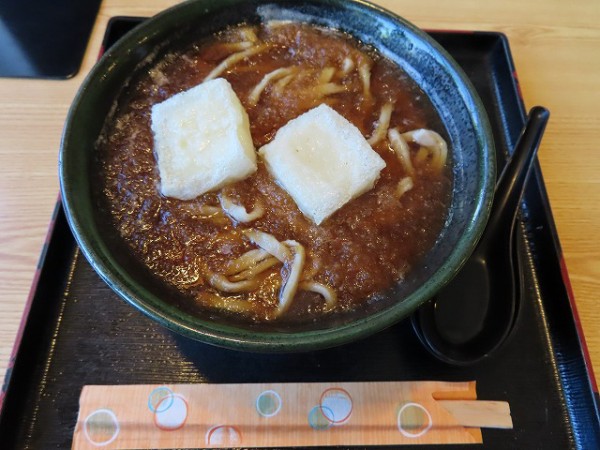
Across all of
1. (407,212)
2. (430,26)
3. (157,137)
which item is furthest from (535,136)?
(157,137)

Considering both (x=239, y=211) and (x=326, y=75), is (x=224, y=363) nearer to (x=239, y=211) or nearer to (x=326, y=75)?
(x=239, y=211)

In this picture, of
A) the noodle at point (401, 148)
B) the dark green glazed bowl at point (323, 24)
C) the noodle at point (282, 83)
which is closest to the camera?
the dark green glazed bowl at point (323, 24)

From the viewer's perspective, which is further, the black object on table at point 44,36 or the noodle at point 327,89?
the black object on table at point 44,36

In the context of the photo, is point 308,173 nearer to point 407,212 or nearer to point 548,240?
point 407,212

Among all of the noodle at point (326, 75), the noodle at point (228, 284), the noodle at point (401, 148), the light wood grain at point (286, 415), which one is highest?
the noodle at point (326, 75)

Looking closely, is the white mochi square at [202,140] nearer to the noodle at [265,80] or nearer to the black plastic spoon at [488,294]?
the noodle at [265,80]

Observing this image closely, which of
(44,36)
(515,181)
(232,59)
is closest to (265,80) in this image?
(232,59)

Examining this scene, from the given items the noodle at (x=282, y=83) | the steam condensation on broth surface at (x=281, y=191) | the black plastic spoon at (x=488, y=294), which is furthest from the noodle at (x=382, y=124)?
the black plastic spoon at (x=488, y=294)

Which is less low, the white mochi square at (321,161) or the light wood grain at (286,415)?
the white mochi square at (321,161)
